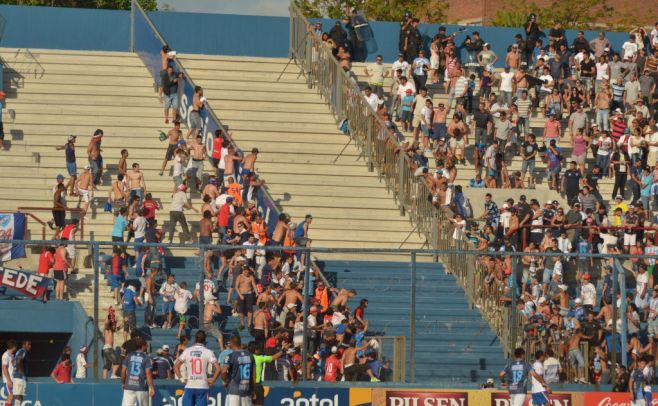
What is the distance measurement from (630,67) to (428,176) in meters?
8.90

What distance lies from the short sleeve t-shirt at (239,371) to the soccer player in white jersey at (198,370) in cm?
23

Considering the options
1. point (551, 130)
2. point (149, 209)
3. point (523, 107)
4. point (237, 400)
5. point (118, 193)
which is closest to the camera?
point (237, 400)

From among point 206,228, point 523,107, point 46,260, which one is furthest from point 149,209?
point 523,107

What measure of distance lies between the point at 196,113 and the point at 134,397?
12.7 metres

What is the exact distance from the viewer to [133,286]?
23.0 m

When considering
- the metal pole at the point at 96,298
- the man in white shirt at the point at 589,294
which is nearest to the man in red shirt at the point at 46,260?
the metal pole at the point at 96,298

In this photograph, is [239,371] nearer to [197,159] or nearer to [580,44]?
[197,159]

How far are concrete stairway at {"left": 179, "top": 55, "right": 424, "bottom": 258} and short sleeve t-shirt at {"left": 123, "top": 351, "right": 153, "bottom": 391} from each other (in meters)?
9.50

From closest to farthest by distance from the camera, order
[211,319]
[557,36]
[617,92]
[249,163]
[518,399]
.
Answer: [518,399] → [211,319] → [249,163] → [617,92] → [557,36]

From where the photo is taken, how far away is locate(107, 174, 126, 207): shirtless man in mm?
29625

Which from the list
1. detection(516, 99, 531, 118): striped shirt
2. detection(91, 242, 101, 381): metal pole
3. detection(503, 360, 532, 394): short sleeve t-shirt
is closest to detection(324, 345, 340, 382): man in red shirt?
detection(503, 360, 532, 394): short sleeve t-shirt

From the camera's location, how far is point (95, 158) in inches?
1213

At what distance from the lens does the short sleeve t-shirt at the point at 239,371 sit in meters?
20.8

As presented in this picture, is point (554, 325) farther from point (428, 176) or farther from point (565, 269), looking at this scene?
point (428, 176)
